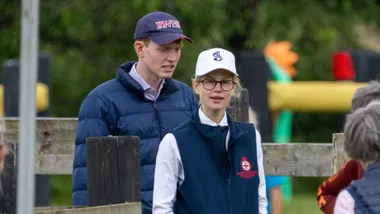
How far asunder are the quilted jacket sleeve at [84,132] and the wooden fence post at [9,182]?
1.63 ft

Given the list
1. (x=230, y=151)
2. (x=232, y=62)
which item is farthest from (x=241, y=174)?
(x=232, y=62)

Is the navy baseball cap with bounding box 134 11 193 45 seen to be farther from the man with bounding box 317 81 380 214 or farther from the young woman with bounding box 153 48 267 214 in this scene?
the man with bounding box 317 81 380 214

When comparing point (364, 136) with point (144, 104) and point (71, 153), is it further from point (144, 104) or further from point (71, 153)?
point (71, 153)

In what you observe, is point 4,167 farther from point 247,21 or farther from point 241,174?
point 247,21

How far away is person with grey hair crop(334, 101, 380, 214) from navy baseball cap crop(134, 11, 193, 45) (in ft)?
4.66

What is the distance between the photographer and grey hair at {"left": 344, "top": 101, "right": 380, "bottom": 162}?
4.07 metres

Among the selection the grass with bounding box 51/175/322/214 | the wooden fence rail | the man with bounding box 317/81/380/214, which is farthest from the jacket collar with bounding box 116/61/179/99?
the grass with bounding box 51/175/322/214

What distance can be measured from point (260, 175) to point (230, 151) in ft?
0.63

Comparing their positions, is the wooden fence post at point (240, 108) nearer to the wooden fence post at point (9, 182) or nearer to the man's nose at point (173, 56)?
the man's nose at point (173, 56)

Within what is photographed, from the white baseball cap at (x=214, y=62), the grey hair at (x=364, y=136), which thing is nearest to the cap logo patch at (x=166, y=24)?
the white baseball cap at (x=214, y=62)

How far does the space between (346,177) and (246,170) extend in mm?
385

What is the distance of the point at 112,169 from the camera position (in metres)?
4.66

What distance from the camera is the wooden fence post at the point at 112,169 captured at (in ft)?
15.2

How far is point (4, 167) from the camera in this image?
15.4 ft
